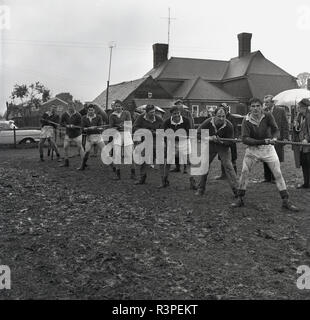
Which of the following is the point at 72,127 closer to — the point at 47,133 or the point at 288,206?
the point at 47,133

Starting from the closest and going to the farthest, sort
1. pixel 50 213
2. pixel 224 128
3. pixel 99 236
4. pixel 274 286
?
pixel 274 286 → pixel 99 236 → pixel 50 213 → pixel 224 128

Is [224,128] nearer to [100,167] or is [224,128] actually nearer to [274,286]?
[274,286]

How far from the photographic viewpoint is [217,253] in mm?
6051

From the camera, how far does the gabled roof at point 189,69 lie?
5838 centimetres

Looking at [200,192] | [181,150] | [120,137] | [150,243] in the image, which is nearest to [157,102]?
[120,137]

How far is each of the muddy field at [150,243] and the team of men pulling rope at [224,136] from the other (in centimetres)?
51

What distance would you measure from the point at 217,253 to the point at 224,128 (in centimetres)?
390

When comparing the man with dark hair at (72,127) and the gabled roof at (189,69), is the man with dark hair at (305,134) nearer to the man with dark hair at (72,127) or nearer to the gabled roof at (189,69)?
the man with dark hair at (72,127)

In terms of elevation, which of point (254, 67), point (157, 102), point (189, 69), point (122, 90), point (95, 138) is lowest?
point (95, 138)

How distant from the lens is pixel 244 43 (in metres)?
60.0

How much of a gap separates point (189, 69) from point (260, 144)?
5365 cm

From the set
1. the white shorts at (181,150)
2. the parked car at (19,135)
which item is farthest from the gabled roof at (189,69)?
the white shorts at (181,150)

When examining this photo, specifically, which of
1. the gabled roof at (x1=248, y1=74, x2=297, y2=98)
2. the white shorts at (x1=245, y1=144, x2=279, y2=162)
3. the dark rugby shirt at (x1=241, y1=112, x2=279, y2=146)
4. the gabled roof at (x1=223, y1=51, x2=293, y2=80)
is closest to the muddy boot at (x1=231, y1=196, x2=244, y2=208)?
the white shorts at (x1=245, y1=144, x2=279, y2=162)
